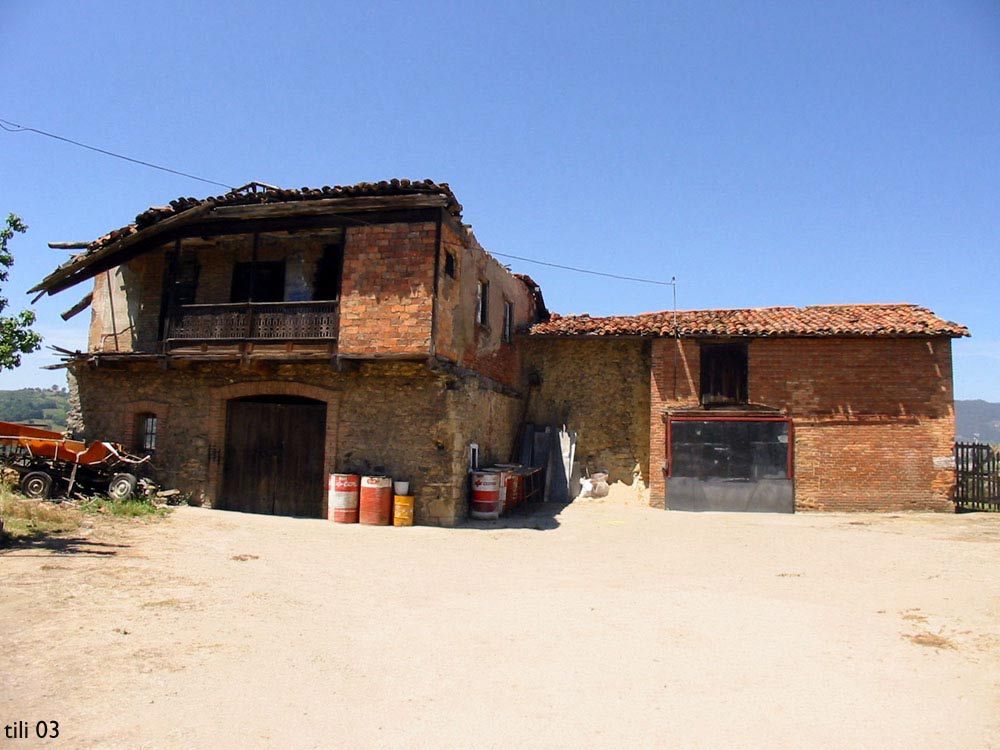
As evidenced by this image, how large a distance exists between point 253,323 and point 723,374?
10572 millimetres

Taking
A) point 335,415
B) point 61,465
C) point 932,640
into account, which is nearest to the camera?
point 932,640

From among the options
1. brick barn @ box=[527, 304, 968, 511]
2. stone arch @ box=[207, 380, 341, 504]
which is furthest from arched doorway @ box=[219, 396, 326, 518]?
brick barn @ box=[527, 304, 968, 511]

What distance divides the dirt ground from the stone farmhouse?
321 cm

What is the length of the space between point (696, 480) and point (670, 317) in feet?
14.5

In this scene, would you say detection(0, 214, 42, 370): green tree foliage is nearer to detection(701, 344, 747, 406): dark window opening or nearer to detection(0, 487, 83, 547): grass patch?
detection(0, 487, 83, 547): grass patch

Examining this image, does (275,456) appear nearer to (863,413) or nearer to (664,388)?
(664,388)

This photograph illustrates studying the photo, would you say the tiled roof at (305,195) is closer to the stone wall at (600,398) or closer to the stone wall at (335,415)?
the stone wall at (335,415)

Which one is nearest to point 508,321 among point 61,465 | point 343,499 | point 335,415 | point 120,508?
point 335,415

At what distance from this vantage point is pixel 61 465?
39.7 ft

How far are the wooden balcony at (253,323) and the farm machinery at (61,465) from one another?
97.0 inches

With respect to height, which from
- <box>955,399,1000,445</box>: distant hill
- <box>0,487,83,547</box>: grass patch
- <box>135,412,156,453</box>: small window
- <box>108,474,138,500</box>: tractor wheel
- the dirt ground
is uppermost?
<box>955,399,1000,445</box>: distant hill

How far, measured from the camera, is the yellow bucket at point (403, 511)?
11945 mm

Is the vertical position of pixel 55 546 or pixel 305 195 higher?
pixel 305 195

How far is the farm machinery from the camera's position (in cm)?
1188
